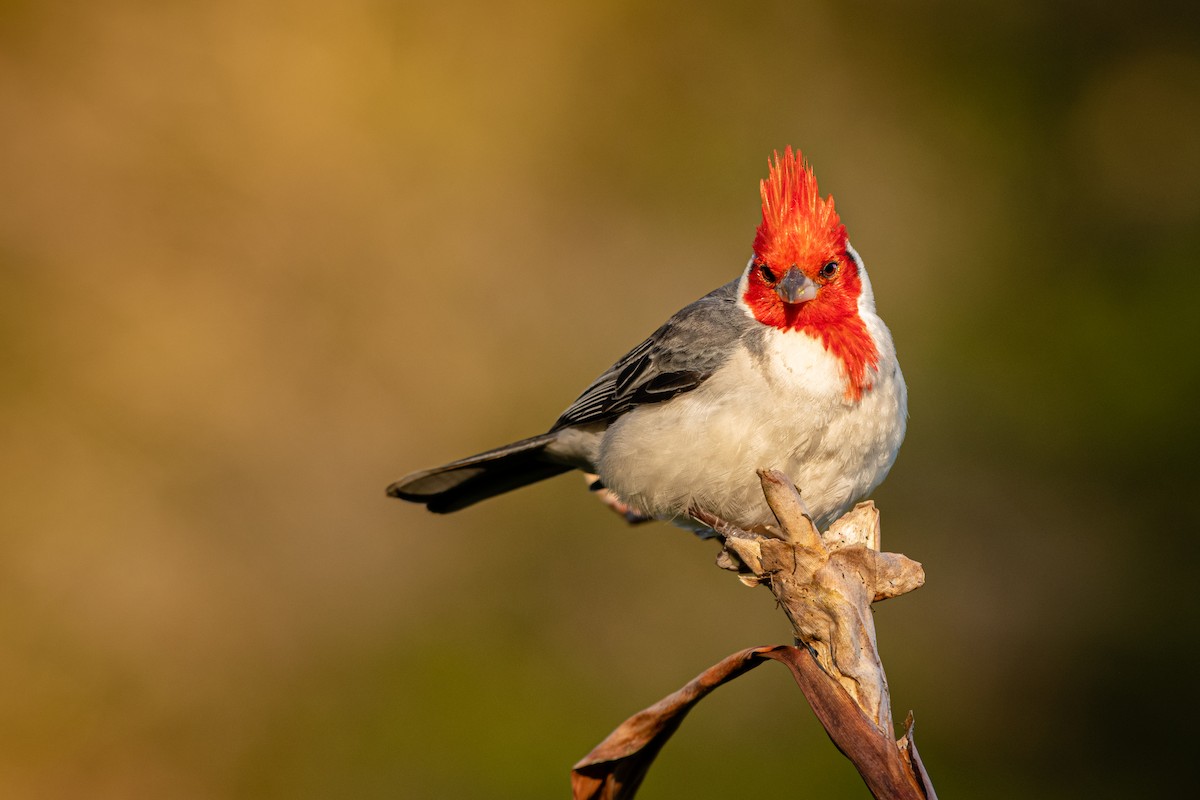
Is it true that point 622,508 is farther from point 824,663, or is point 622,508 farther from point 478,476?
point 824,663

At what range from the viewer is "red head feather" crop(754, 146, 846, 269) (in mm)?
3809

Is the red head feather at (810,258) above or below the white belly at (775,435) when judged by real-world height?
above

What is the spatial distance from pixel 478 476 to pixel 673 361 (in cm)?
100

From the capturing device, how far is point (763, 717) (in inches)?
267

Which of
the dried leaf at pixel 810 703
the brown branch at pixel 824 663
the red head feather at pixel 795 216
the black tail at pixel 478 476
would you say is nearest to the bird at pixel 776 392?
the red head feather at pixel 795 216

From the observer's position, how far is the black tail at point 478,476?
461 cm

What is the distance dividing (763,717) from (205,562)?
3.54 meters

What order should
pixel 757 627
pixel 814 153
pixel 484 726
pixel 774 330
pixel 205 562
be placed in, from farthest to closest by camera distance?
pixel 814 153 → pixel 205 562 → pixel 757 627 → pixel 484 726 → pixel 774 330

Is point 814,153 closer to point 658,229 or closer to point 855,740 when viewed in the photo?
point 658,229

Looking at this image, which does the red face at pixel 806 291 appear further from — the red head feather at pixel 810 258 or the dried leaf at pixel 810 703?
the dried leaf at pixel 810 703

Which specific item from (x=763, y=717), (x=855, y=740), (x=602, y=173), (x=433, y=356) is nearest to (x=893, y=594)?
(x=855, y=740)

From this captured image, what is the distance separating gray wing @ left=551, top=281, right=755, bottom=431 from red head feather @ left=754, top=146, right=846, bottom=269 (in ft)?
1.14

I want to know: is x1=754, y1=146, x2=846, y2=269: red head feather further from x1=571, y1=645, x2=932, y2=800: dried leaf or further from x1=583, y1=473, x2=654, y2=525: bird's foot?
x1=571, y1=645, x2=932, y2=800: dried leaf

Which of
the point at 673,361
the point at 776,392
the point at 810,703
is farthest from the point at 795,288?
the point at 810,703
